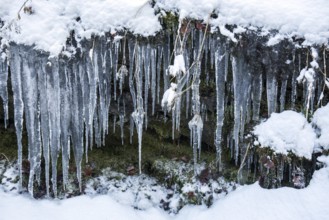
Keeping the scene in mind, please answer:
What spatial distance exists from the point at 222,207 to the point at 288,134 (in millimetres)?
1038

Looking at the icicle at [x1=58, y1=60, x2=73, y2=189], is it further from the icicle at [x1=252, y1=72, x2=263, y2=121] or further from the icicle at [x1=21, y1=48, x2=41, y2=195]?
the icicle at [x1=252, y1=72, x2=263, y2=121]

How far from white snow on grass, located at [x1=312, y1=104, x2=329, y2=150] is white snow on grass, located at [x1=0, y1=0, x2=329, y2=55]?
63 centimetres

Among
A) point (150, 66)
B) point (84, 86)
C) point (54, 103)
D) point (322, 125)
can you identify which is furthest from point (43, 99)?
point (322, 125)

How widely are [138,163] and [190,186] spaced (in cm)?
75

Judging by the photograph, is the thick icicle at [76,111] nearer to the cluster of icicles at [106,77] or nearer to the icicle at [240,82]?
the cluster of icicles at [106,77]

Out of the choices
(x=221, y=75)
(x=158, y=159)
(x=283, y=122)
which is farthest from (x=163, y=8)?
(x=158, y=159)

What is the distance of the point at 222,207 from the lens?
3.45 meters

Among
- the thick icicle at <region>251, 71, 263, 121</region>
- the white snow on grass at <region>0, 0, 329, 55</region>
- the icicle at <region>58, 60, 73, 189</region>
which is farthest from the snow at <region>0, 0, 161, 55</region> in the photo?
the thick icicle at <region>251, 71, 263, 121</region>

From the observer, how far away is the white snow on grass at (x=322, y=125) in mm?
2888

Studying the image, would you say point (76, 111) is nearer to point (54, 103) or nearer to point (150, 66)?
point (54, 103)

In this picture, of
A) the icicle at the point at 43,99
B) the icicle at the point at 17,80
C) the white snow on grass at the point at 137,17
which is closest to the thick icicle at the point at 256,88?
the white snow on grass at the point at 137,17

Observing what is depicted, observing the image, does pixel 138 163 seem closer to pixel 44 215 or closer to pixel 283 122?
pixel 44 215

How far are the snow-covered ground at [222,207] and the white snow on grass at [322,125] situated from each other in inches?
4.9

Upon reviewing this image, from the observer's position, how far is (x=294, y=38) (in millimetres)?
2740
